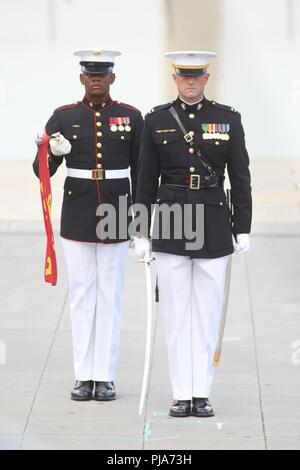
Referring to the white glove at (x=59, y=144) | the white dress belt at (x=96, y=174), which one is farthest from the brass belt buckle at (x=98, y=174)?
the white glove at (x=59, y=144)

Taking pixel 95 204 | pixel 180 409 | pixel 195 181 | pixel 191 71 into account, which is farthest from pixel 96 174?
pixel 180 409

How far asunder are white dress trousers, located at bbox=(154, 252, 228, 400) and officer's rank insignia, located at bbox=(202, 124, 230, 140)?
612 millimetres

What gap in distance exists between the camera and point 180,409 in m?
7.70

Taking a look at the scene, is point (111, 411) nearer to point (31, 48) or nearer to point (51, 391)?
point (51, 391)

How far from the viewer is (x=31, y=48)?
20203 millimetres

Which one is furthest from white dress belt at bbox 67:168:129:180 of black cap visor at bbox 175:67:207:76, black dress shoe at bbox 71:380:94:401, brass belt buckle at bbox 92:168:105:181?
black dress shoe at bbox 71:380:94:401

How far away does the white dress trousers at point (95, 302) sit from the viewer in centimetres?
800

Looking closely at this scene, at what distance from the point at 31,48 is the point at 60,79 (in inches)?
30.1

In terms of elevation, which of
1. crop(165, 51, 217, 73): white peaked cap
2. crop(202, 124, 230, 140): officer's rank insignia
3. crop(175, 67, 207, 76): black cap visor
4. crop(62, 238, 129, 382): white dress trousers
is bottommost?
crop(62, 238, 129, 382): white dress trousers

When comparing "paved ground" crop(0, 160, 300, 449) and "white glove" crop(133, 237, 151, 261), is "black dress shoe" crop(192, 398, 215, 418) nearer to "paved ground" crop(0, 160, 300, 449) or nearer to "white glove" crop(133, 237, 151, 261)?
"paved ground" crop(0, 160, 300, 449)

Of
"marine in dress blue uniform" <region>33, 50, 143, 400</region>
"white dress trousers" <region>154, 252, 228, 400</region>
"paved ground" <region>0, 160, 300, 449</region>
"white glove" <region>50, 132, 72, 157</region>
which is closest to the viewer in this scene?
"paved ground" <region>0, 160, 300, 449</region>

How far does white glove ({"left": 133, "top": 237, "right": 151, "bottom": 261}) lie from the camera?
7680 mm

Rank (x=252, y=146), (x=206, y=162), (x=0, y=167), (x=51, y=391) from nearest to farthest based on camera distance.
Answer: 1. (x=206, y=162)
2. (x=51, y=391)
3. (x=0, y=167)
4. (x=252, y=146)

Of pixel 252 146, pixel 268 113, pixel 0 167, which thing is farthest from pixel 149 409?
pixel 268 113
